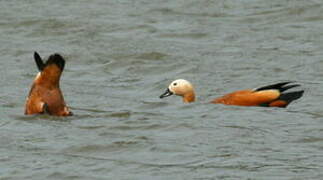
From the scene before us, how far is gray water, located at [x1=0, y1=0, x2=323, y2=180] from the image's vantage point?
1029 centimetres

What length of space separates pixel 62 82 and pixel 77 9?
509cm

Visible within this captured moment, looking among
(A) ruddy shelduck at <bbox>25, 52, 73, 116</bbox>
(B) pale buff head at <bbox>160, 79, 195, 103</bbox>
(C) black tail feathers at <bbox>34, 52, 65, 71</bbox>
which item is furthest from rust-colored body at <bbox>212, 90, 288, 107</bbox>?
(C) black tail feathers at <bbox>34, 52, 65, 71</bbox>

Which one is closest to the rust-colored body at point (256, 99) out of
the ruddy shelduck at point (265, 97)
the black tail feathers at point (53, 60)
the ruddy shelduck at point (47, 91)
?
the ruddy shelduck at point (265, 97)

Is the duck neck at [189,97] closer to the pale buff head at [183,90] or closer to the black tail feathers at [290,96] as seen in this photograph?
the pale buff head at [183,90]

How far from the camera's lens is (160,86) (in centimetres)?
1653

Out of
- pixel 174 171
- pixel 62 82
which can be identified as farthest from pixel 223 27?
pixel 174 171

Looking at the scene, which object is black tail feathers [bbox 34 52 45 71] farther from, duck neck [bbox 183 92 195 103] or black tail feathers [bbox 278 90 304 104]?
duck neck [bbox 183 92 195 103]

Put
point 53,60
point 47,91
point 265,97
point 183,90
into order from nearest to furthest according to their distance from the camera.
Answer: point 53,60 → point 47,91 → point 265,97 → point 183,90

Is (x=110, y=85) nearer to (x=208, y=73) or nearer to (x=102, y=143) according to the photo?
(x=208, y=73)

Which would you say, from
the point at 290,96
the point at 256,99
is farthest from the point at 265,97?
the point at 290,96

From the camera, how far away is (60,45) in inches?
761

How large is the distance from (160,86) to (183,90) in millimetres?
1377

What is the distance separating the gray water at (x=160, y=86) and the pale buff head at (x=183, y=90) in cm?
17

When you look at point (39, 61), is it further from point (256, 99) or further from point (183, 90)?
point (183, 90)
